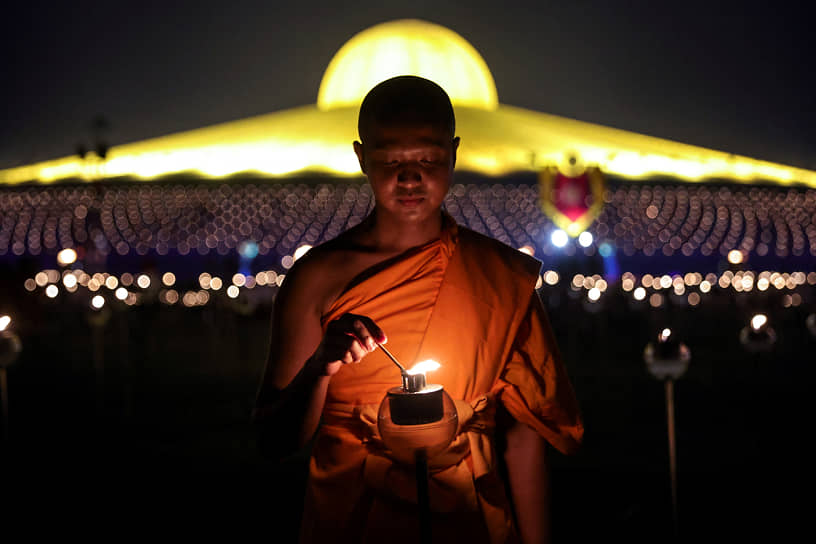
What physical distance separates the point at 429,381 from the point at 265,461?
512 cm

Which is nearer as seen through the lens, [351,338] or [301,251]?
[351,338]

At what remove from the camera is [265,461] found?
21.7ft

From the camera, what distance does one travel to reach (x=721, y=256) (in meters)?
22.4

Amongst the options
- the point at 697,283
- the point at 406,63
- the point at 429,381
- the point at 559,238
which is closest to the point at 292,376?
the point at 429,381

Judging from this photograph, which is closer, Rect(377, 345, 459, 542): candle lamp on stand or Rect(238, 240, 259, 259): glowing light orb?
Rect(377, 345, 459, 542): candle lamp on stand

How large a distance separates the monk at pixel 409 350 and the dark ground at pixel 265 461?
2.64m

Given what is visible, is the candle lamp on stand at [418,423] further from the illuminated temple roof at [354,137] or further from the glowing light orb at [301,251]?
the illuminated temple roof at [354,137]

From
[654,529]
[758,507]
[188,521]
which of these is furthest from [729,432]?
[188,521]

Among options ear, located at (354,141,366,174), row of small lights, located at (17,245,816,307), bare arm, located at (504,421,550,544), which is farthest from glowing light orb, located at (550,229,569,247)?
ear, located at (354,141,366,174)

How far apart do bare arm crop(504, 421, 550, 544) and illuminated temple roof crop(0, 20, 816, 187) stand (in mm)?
15686

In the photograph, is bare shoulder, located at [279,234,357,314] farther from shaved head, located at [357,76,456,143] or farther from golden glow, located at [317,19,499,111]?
golden glow, located at [317,19,499,111]

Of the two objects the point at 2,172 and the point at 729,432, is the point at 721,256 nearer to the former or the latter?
the point at 729,432

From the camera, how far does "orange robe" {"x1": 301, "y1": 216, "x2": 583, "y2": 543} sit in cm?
182

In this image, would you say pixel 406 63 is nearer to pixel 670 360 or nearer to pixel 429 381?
pixel 670 360
